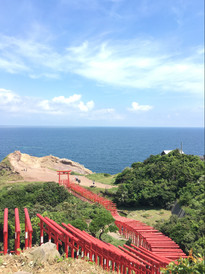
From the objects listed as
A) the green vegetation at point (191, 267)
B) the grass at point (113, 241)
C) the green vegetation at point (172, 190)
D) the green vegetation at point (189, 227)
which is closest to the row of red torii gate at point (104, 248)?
the green vegetation at point (189, 227)

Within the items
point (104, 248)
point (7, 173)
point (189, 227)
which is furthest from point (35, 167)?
point (104, 248)

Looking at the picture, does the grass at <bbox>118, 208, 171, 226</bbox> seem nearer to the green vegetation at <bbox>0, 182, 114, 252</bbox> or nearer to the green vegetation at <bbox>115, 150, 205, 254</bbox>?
the green vegetation at <bbox>115, 150, 205, 254</bbox>

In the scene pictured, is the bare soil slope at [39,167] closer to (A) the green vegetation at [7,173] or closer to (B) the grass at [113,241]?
(A) the green vegetation at [7,173]

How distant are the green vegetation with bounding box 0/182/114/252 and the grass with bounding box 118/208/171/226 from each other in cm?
774

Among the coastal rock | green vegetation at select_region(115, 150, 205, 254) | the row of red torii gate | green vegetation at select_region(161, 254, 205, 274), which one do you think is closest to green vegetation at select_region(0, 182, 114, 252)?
the row of red torii gate

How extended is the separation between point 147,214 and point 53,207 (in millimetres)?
14027

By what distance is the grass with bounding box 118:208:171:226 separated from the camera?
30.0 meters

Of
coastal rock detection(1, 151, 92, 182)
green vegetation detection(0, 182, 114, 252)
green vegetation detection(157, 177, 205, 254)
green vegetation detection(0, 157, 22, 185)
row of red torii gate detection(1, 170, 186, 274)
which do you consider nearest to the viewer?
row of red torii gate detection(1, 170, 186, 274)

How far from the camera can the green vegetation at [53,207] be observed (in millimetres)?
18625

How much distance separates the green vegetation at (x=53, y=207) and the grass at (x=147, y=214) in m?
7.74

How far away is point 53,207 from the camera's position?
2636 centimetres

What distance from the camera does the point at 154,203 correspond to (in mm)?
35312

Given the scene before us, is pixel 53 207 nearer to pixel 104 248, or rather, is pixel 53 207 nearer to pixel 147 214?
pixel 147 214

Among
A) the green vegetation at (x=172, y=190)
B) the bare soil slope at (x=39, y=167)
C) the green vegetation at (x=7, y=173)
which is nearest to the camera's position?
the green vegetation at (x=172, y=190)
